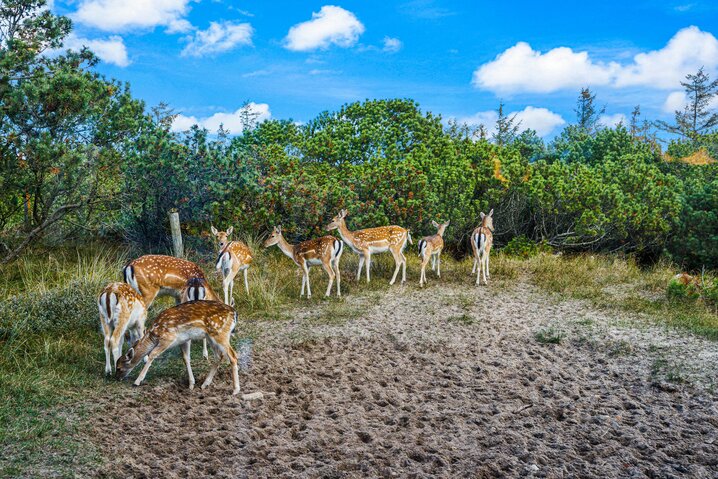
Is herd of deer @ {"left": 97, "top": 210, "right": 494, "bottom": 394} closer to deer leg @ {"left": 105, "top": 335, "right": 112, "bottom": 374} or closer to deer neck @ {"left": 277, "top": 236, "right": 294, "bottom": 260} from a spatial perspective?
deer leg @ {"left": 105, "top": 335, "right": 112, "bottom": 374}

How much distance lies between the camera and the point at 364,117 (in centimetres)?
1755

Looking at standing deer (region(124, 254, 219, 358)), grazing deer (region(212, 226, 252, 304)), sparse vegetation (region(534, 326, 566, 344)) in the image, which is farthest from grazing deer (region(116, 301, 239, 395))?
sparse vegetation (region(534, 326, 566, 344))

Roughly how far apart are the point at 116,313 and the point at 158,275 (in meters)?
1.57

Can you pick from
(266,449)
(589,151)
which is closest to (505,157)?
(589,151)

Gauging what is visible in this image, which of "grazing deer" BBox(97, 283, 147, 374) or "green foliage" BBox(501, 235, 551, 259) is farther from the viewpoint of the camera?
"green foliage" BBox(501, 235, 551, 259)

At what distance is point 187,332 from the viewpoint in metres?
6.24

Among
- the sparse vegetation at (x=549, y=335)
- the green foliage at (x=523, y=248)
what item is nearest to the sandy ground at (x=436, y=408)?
the sparse vegetation at (x=549, y=335)

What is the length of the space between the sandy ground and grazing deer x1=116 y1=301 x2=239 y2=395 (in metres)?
0.32

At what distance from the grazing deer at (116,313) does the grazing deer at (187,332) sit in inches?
11.5

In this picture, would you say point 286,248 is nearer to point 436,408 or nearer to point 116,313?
point 116,313

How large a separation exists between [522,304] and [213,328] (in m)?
5.76

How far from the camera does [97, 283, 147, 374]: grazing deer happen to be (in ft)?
21.5

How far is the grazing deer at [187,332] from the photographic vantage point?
20.5 feet

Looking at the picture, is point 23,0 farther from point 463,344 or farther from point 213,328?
point 463,344
